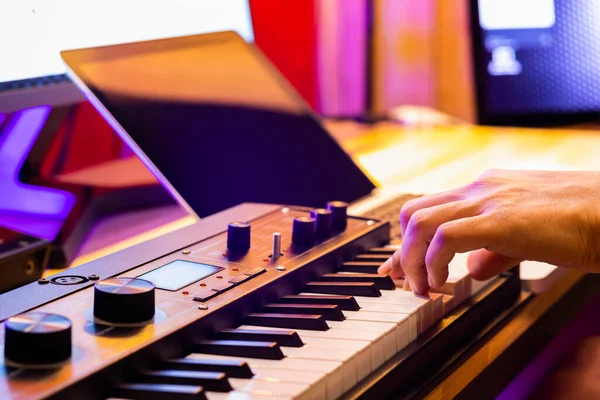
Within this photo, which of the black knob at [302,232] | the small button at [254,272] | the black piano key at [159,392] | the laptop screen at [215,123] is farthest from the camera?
the laptop screen at [215,123]

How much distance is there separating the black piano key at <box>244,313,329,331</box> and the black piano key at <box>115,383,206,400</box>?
0.50 feet

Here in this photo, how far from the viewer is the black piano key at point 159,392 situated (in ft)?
1.85

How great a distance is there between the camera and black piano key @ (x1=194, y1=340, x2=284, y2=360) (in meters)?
0.65

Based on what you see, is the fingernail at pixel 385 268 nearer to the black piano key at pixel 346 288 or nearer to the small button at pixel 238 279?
the black piano key at pixel 346 288

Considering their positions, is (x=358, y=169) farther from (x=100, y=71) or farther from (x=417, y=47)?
(x=417, y=47)

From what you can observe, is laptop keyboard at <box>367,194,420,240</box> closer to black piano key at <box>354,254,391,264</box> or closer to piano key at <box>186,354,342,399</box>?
black piano key at <box>354,254,391,264</box>

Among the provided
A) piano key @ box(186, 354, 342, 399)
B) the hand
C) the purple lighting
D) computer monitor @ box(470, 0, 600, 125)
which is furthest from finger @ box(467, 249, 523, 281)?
computer monitor @ box(470, 0, 600, 125)

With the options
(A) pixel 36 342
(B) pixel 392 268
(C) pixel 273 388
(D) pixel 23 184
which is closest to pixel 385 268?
(B) pixel 392 268

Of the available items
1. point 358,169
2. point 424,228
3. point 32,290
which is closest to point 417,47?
point 358,169

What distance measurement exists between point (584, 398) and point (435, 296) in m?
0.37

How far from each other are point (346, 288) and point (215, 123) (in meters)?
0.41

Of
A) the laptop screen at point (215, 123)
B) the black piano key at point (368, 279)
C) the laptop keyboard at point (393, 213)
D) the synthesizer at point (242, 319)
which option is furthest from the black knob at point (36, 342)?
the laptop keyboard at point (393, 213)

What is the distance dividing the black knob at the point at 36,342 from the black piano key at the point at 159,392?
0.16 feet

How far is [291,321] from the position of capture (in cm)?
72
